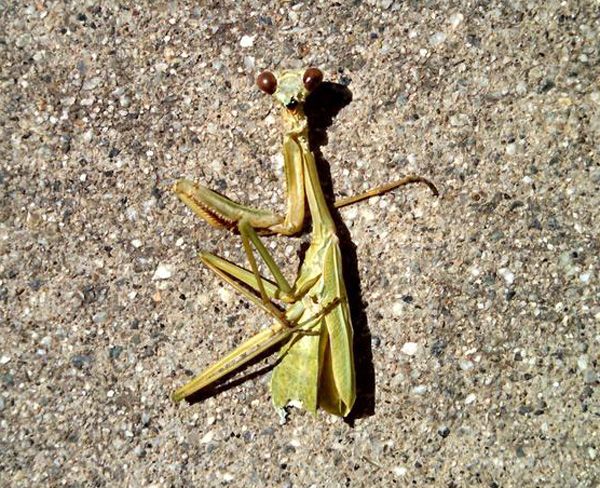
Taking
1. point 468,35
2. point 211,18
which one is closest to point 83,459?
point 211,18

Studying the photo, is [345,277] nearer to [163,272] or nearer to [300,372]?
[300,372]

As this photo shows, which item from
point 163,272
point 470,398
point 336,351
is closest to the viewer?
point 336,351

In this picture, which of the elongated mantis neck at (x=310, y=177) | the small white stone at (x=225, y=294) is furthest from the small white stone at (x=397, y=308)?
the small white stone at (x=225, y=294)

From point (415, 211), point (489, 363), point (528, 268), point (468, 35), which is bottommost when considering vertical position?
point (489, 363)

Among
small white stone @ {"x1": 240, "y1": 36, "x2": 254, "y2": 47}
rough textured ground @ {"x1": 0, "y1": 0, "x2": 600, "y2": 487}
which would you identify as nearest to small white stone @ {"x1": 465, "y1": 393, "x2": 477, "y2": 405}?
rough textured ground @ {"x1": 0, "y1": 0, "x2": 600, "y2": 487}

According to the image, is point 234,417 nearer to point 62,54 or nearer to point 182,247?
point 182,247

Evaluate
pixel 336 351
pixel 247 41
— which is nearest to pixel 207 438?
pixel 336 351
